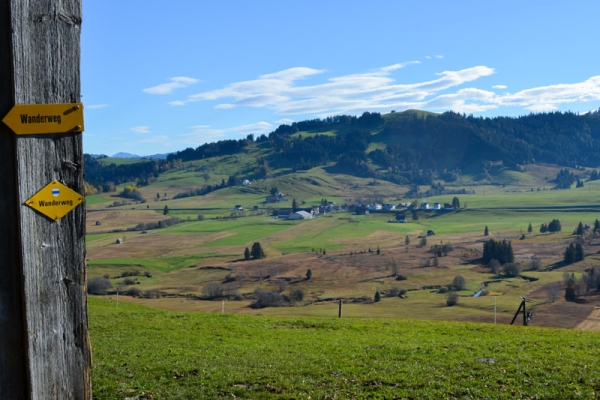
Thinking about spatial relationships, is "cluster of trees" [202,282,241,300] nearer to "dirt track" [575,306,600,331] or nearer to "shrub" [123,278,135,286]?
"shrub" [123,278,135,286]

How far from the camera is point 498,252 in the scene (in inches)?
4857

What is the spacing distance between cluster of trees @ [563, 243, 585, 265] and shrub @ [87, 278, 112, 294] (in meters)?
90.4

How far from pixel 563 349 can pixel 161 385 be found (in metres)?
11.2

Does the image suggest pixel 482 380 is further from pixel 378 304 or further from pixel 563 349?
pixel 378 304

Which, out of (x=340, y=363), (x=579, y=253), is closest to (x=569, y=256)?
(x=579, y=253)

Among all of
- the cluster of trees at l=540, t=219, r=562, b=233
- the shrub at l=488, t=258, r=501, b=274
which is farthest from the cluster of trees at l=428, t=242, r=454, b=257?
the cluster of trees at l=540, t=219, r=562, b=233

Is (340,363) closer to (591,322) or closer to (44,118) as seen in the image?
(44,118)

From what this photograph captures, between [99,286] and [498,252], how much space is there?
276 feet

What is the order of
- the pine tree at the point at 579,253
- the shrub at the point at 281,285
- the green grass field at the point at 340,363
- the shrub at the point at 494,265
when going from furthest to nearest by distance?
the pine tree at the point at 579,253, the shrub at the point at 494,265, the shrub at the point at 281,285, the green grass field at the point at 340,363

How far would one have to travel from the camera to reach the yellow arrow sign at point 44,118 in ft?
11.8

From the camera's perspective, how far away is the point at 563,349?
51.5 ft

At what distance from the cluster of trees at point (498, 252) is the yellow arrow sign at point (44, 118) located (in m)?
124

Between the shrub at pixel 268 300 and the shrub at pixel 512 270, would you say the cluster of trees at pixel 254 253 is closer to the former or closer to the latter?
the shrub at pixel 268 300

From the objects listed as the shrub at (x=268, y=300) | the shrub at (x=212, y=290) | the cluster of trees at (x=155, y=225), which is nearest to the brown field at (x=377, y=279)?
the shrub at (x=212, y=290)
